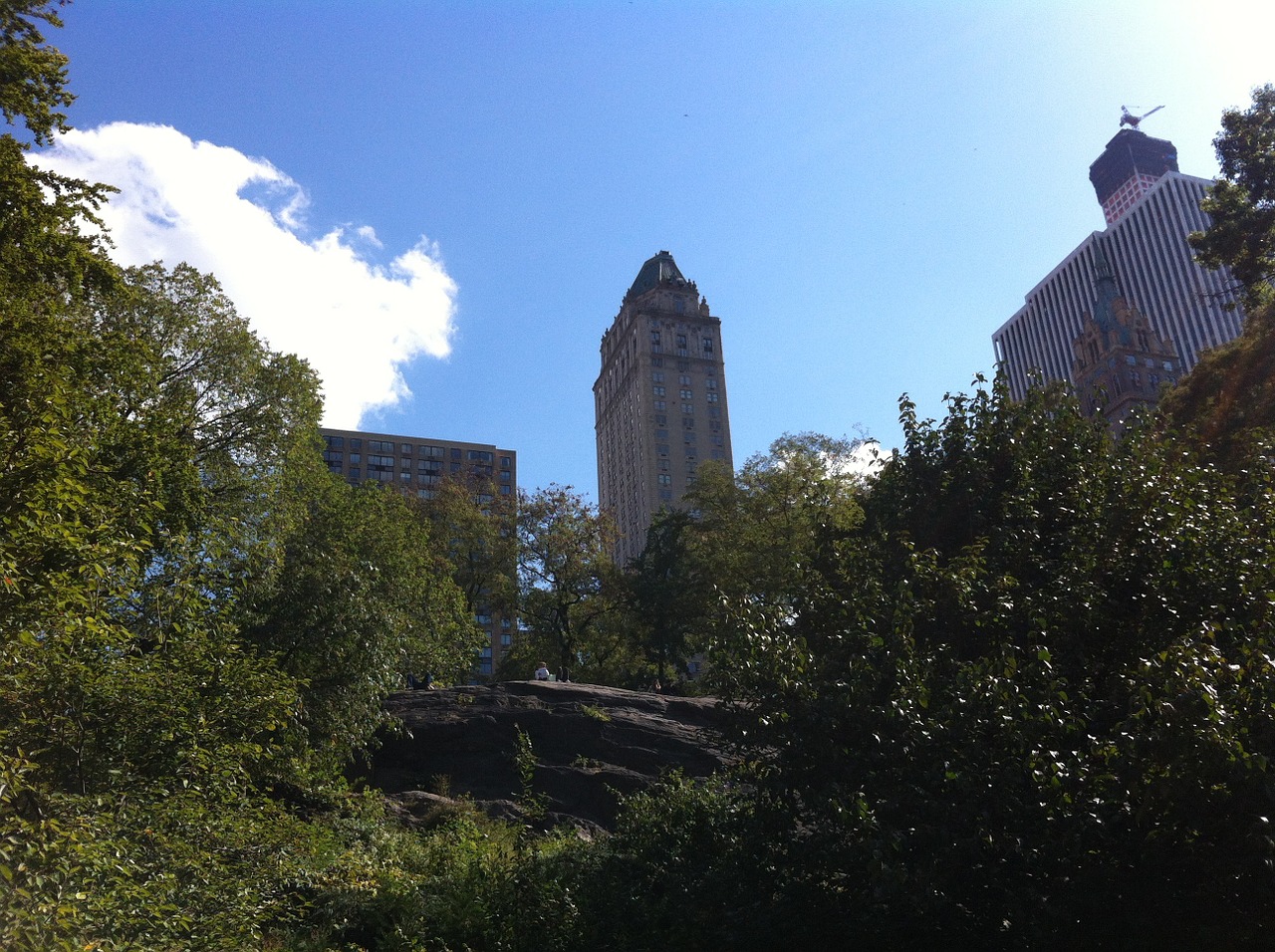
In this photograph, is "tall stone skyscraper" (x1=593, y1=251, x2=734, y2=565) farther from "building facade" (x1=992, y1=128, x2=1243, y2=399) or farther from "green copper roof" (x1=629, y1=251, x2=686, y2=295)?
"building facade" (x1=992, y1=128, x2=1243, y2=399)

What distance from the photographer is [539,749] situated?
25.2 m

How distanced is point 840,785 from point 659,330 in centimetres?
12545

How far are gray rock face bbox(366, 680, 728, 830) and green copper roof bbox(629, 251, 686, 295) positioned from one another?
115 metres

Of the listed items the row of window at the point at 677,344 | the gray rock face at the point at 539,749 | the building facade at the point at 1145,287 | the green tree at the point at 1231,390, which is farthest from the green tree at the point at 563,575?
the building facade at the point at 1145,287

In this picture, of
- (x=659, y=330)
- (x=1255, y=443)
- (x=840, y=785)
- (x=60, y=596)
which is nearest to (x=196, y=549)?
(x=60, y=596)

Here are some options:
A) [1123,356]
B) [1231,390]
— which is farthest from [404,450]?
[1231,390]

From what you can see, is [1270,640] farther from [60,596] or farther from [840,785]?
[60,596]

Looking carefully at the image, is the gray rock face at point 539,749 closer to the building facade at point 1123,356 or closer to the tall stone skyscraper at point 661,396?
the tall stone skyscraper at point 661,396

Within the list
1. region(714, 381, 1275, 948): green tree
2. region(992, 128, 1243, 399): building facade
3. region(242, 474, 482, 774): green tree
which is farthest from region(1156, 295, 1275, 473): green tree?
region(992, 128, 1243, 399): building facade

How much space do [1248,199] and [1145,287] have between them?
14503 centimetres

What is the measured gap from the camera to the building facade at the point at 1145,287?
14400 centimetres

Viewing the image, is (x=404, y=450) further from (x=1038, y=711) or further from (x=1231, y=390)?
(x=1038, y=711)

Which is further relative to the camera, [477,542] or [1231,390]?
[477,542]

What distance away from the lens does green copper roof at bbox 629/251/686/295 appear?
458ft
